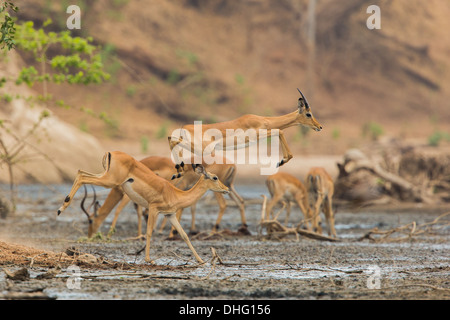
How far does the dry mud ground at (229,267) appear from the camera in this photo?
7.89 metres

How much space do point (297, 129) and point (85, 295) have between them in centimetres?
3643

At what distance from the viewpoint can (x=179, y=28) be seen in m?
46.5

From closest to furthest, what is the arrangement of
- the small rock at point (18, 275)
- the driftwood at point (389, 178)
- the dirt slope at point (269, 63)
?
the small rock at point (18, 275), the driftwood at point (389, 178), the dirt slope at point (269, 63)

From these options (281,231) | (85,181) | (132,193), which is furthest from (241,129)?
(281,231)

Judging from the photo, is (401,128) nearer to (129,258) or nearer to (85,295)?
(129,258)

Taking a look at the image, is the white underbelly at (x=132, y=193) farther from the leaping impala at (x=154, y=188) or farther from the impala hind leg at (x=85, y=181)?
the impala hind leg at (x=85, y=181)

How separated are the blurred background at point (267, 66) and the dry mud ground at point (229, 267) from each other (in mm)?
24562

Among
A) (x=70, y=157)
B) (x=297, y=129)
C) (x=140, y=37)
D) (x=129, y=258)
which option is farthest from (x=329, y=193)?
(x=140, y=37)

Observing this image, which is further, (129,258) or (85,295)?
(129,258)

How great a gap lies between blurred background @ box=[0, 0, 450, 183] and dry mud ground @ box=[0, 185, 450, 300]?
24562 mm

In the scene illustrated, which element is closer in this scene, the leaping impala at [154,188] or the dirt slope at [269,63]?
the leaping impala at [154,188]

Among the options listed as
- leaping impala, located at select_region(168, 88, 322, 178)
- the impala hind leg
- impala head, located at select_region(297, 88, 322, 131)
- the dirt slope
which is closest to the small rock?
the impala hind leg

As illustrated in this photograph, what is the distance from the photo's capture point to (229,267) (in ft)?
32.8

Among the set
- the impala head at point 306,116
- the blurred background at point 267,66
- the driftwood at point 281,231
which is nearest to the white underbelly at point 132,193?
the impala head at point 306,116
